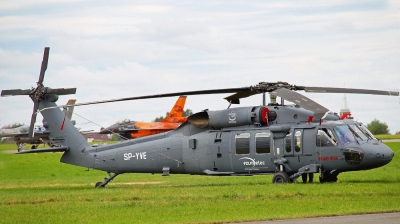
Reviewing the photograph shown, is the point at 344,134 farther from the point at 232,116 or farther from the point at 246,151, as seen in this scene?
the point at 232,116

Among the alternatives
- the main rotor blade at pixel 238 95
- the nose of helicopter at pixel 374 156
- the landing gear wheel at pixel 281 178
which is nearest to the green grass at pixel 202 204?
the nose of helicopter at pixel 374 156

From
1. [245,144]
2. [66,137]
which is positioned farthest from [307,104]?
[66,137]

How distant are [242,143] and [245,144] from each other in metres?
0.14

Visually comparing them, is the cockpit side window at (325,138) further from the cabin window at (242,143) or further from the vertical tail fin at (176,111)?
the vertical tail fin at (176,111)

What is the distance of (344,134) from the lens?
25719 mm

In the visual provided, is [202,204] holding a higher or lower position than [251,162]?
lower

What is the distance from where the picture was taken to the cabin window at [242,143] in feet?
89.4

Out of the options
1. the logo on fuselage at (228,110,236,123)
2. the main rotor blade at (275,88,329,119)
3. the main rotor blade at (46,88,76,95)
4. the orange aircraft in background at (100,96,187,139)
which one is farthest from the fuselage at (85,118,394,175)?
the orange aircraft in background at (100,96,187,139)

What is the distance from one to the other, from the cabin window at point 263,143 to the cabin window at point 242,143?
0.42m

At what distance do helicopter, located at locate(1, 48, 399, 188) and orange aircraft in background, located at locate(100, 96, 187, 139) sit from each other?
36.6 meters

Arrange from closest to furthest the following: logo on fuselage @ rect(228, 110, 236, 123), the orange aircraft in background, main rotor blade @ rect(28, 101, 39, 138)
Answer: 1. logo on fuselage @ rect(228, 110, 236, 123)
2. main rotor blade @ rect(28, 101, 39, 138)
3. the orange aircraft in background

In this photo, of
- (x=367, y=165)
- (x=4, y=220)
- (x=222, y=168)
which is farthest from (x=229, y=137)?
(x=4, y=220)

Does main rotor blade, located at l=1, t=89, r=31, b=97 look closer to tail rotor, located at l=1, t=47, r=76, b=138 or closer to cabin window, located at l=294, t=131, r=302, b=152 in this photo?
tail rotor, located at l=1, t=47, r=76, b=138

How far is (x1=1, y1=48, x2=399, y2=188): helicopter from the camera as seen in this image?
2555 cm
